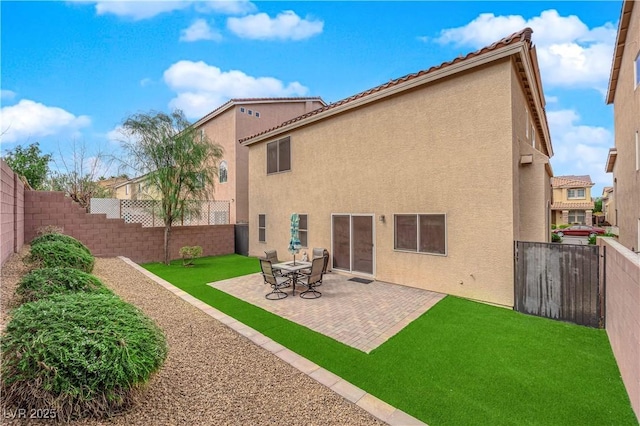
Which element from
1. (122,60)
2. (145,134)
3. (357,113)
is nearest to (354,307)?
(357,113)

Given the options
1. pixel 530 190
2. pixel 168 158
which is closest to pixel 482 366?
pixel 530 190

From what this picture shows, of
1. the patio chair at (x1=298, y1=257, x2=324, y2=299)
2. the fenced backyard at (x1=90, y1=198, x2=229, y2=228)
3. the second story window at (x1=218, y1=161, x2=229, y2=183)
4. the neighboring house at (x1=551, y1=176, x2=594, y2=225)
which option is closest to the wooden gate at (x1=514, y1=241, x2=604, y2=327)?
the patio chair at (x1=298, y1=257, x2=324, y2=299)

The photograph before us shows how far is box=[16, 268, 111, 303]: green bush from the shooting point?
4461 mm

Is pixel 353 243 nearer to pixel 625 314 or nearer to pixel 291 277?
pixel 291 277

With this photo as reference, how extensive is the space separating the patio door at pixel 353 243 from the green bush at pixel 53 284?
24.7 feet

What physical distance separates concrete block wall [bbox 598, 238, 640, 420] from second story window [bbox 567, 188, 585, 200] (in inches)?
1672

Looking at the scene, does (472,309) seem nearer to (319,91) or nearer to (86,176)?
(319,91)

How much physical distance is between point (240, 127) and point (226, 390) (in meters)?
17.9

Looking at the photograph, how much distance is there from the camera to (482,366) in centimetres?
446

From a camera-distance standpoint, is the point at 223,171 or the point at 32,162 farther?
the point at 223,171

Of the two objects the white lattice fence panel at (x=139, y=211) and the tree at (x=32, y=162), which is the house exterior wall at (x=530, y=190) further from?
the tree at (x=32, y=162)

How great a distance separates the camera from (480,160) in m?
7.48

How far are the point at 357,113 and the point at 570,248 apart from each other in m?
7.35

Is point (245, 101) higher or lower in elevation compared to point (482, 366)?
higher
